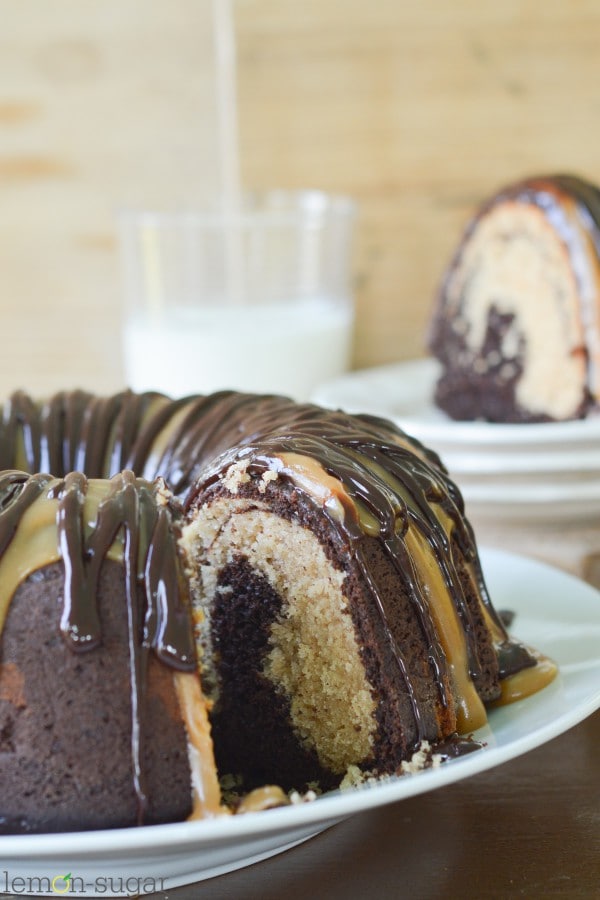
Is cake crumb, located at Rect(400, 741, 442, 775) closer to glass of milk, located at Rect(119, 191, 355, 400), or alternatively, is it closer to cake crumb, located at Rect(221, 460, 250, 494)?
cake crumb, located at Rect(221, 460, 250, 494)

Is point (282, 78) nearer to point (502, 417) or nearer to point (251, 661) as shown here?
point (502, 417)

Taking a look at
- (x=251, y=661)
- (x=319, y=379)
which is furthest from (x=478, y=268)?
(x=251, y=661)

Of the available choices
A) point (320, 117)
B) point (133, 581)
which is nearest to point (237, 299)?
point (320, 117)

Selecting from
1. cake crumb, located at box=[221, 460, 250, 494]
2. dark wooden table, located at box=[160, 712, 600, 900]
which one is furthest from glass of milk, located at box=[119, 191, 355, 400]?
dark wooden table, located at box=[160, 712, 600, 900]

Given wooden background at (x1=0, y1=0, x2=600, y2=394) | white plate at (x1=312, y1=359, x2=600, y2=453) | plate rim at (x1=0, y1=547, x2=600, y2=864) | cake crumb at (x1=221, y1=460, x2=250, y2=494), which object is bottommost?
plate rim at (x1=0, y1=547, x2=600, y2=864)

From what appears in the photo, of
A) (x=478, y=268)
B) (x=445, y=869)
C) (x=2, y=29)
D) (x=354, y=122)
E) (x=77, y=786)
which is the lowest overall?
(x=445, y=869)

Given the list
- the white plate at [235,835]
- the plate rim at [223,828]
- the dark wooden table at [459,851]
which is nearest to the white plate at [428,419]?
the white plate at [235,835]

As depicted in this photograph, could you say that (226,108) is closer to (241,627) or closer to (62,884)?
(241,627)
